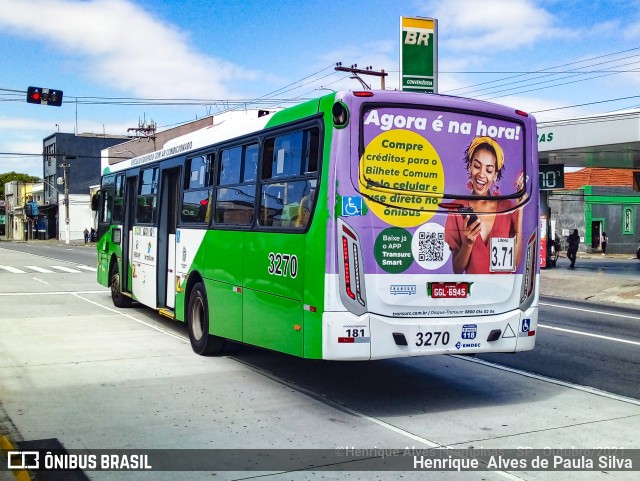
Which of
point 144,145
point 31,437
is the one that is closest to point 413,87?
point 31,437

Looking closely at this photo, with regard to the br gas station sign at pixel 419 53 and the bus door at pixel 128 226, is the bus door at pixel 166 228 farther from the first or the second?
the br gas station sign at pixel 419 53

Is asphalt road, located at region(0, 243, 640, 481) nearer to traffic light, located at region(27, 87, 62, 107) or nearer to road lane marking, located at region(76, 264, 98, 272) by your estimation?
road lane marking, located at region(76, 264, 98, 272)

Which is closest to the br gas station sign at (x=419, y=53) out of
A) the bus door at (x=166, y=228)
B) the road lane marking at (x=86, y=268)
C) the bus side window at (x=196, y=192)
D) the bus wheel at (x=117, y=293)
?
the bus wheel at (x=117, y=293)

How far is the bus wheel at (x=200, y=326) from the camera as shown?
10469 mm

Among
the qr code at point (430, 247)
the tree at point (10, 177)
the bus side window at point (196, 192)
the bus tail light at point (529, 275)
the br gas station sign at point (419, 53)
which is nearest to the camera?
the qr code at point (430, 247)

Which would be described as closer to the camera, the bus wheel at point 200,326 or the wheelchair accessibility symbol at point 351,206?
the wheelchair accessibility symbol at point 351,206

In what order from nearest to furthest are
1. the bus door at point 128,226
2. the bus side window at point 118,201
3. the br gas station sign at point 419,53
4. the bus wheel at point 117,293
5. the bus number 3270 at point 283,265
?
the bus number 3270 at point 283,265 < the bus door at point 128,226 < the bus side window at point 118,201 < the bus wheel at point 117,293 < the br gas station sign at point 419,53

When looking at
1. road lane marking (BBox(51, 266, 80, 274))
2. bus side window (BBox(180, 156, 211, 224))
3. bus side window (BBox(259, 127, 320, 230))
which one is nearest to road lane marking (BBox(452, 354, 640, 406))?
bus side window (BBox(259, 127, 320, 230))

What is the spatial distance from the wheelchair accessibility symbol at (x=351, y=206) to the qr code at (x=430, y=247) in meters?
0.72

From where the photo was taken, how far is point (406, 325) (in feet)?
24.6

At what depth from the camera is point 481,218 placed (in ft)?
26.1

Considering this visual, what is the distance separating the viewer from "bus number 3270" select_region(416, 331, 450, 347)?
757cm

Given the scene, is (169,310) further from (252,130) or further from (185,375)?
(252,130)

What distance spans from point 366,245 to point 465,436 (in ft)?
6.54
